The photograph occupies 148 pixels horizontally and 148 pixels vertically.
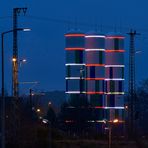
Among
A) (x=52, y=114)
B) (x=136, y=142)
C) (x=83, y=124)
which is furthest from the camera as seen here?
(x=52, y=114)

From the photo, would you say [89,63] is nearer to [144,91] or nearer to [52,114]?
[144,91]

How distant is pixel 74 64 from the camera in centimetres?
12900

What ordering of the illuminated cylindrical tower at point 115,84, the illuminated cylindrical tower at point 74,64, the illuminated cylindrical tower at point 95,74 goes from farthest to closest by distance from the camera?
the illuminated cylindrical tower at point 115,84
the illuminated cylindrical tower at point 95,74
the illuminated cylindrical tower at point 74,64

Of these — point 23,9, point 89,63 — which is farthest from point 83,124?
point 23,9

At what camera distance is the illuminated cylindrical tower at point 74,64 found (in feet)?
408

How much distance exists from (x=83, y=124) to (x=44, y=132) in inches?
1511

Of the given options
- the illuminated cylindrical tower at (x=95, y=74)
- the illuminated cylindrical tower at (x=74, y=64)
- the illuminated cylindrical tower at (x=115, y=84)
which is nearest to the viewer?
the illuminated cylindrical tower at (x=74, y=64)

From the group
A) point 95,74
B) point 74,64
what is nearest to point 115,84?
point 95,74

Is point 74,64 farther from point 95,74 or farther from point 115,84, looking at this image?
point 115,84

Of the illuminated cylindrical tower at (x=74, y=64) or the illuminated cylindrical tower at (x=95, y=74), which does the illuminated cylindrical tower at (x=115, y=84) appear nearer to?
the illuminated cylindrical tower at (x=95, y=74)

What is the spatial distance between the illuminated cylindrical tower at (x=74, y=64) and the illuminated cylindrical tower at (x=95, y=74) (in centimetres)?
140

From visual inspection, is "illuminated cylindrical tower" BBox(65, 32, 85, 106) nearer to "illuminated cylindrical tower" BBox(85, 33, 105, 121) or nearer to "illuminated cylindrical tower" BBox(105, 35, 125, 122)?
"illuminated cylindrical tower" BBox(85, 33, 105, 121)

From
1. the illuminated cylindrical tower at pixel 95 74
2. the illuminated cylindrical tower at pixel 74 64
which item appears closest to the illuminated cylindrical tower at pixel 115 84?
the illuminated cylindrical tower at pixel 95 74

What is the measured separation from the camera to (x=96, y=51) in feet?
429
